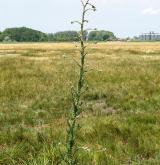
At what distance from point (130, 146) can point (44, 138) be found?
1858 mm

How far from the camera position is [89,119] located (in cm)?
1302

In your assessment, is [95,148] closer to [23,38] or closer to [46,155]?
[46,155]

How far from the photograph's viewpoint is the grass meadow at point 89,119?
859 centimetres

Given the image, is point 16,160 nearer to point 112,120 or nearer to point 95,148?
point 95,148

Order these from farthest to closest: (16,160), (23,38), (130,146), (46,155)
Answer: (23,38), (130,146), (16,160), (46,155)

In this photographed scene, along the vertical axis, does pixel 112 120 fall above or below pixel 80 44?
below

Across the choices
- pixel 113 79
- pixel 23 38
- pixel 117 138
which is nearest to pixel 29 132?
pixel 117 138

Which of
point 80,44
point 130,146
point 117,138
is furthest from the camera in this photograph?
point 117,138

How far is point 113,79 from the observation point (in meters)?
24.8

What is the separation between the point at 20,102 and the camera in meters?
17.6

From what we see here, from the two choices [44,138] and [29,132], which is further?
[29,132]

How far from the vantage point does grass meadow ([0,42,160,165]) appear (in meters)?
8.59

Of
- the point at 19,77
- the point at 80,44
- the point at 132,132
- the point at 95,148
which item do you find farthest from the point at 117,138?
the point at 19,77

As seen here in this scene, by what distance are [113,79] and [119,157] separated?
632 inches
